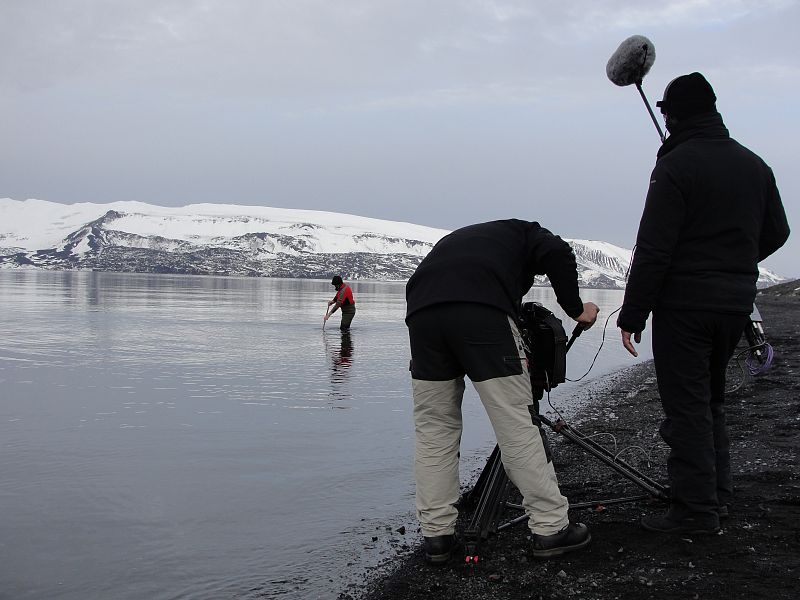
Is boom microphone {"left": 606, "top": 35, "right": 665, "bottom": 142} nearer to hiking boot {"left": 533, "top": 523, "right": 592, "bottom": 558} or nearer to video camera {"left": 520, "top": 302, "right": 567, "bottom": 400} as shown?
video camera {"left": 520, "top": 302, "right": 567, "bottom": 400}

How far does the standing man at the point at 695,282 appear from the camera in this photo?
457 cm

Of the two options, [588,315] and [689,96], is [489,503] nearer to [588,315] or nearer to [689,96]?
[588,315]

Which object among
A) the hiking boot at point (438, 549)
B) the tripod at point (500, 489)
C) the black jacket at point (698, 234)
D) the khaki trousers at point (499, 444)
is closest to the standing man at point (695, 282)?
the black jacket at point (698, 234)

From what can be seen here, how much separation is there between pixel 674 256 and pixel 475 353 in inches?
53.9

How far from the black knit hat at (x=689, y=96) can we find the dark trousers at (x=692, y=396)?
1.25 metres

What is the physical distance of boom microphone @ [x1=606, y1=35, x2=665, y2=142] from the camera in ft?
17.5

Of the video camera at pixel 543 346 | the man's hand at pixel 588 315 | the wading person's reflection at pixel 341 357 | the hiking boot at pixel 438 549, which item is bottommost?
the wading person's reflection at pixel 341 357

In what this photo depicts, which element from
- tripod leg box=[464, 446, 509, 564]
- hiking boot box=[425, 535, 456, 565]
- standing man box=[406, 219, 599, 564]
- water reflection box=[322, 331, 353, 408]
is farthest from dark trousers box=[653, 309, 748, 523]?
water reflection box=[322, 331, 353, 408]

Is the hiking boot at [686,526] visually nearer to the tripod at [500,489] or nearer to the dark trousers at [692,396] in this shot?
the dark trousers at [692,396]

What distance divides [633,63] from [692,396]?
2332mm

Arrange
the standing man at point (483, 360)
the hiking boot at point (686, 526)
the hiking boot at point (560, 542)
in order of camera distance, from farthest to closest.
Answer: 1. the hiking boot at point (686, 526)
2. the hiking boot at point (560, 542)
3. the standing man at point (483, 360)

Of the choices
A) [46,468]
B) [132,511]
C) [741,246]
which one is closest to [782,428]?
[741,246]

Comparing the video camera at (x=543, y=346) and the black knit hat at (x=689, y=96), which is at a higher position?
the black knit hat at (x=689, y=96)

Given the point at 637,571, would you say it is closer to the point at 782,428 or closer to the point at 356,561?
the point at 356,561
